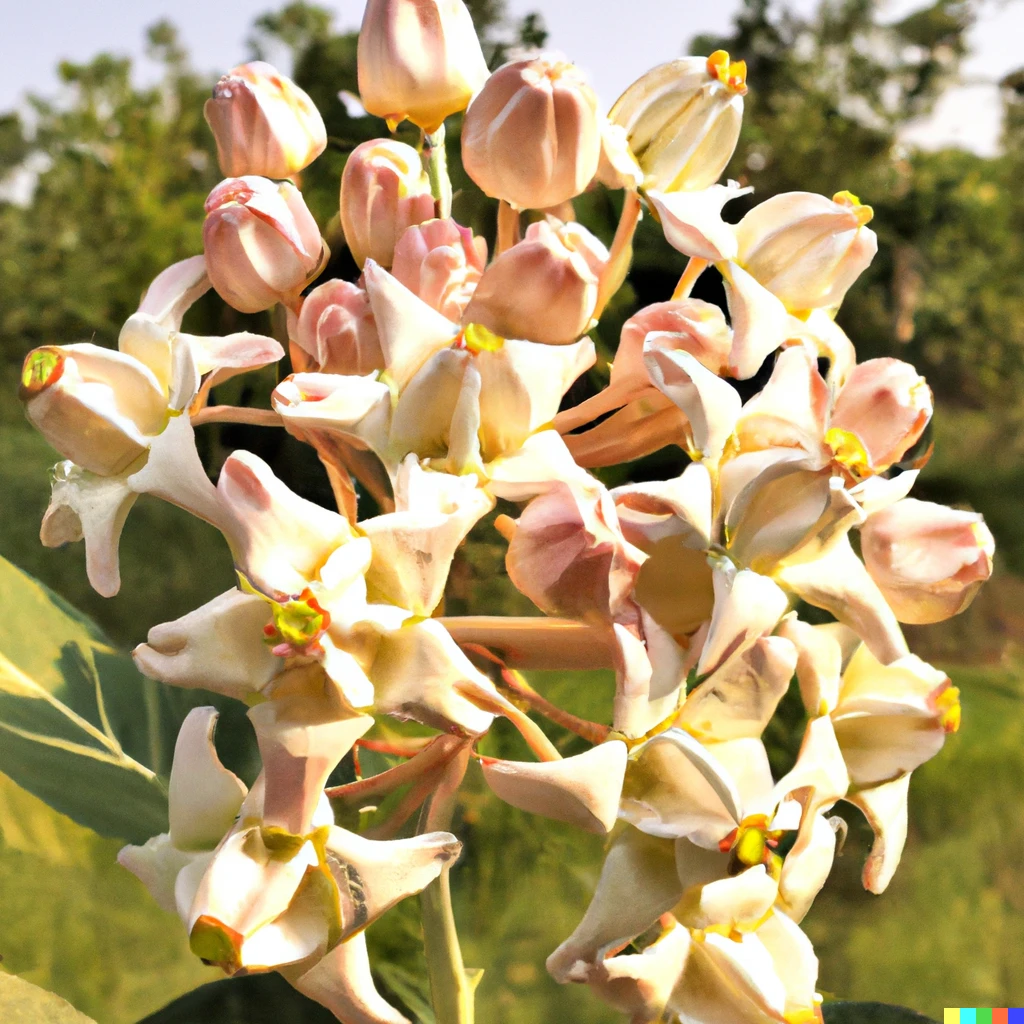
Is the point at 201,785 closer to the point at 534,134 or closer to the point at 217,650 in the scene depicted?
the point at 217,650

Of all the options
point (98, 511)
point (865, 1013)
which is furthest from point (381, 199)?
point (865, 1013)

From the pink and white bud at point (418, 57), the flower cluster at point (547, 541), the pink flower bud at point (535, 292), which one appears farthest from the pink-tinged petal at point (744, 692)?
the pink and white bud at point (418, 57)

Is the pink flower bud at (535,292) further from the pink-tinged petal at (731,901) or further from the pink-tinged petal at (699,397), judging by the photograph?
the pink-tinged petal at (731,901)

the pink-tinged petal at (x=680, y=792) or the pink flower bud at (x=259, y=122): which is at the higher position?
the pink flower bud at (x=259, y=122)

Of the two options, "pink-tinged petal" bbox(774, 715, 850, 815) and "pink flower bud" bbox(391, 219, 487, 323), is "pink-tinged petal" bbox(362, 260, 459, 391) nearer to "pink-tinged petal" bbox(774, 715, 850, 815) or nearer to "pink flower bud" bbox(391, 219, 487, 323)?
"pink flower bud" bbox(391, 219, 487, 323)

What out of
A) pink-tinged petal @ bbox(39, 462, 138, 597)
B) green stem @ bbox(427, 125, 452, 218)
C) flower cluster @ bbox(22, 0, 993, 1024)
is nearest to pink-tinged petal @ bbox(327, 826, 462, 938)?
flower cluster @ bbox(22, 0, 993, 1024)

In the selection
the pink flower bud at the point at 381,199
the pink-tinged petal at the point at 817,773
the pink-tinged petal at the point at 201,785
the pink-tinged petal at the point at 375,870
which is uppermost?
the pink flower bud at the point at 381,199

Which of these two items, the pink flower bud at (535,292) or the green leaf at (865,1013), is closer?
the pink flower bud at (535,292)
